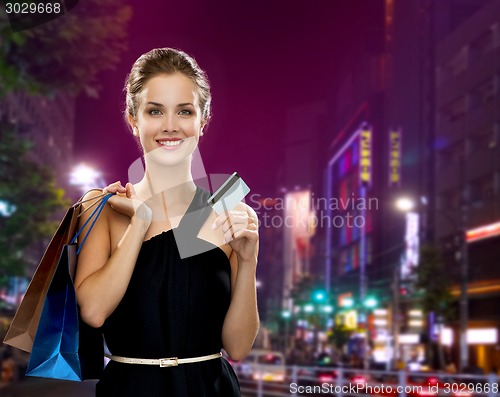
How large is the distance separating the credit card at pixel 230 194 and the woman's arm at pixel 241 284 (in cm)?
5

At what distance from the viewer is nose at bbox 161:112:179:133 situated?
2152mm

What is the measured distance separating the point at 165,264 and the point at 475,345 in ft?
103

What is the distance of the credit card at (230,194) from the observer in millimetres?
2061

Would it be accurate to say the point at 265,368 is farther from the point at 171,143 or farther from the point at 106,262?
the point at 106,262

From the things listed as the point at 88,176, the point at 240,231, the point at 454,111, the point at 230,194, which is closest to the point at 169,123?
the point at 230,194

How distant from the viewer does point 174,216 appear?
2205 millimetres

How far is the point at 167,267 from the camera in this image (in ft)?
6.84

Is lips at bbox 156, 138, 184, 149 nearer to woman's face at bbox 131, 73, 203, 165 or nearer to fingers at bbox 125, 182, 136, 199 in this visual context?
woman's face at bbox 131, 73, 203, 165

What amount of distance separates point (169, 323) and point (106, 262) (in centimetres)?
24

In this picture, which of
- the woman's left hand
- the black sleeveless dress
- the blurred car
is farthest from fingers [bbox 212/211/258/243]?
the blurred car

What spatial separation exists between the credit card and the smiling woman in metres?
0.04

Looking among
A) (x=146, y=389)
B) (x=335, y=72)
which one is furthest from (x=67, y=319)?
(x=335, y=72)

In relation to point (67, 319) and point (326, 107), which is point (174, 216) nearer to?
point (67, 319)

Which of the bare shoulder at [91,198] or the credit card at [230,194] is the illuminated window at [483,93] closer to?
the credit card at [230,194]
